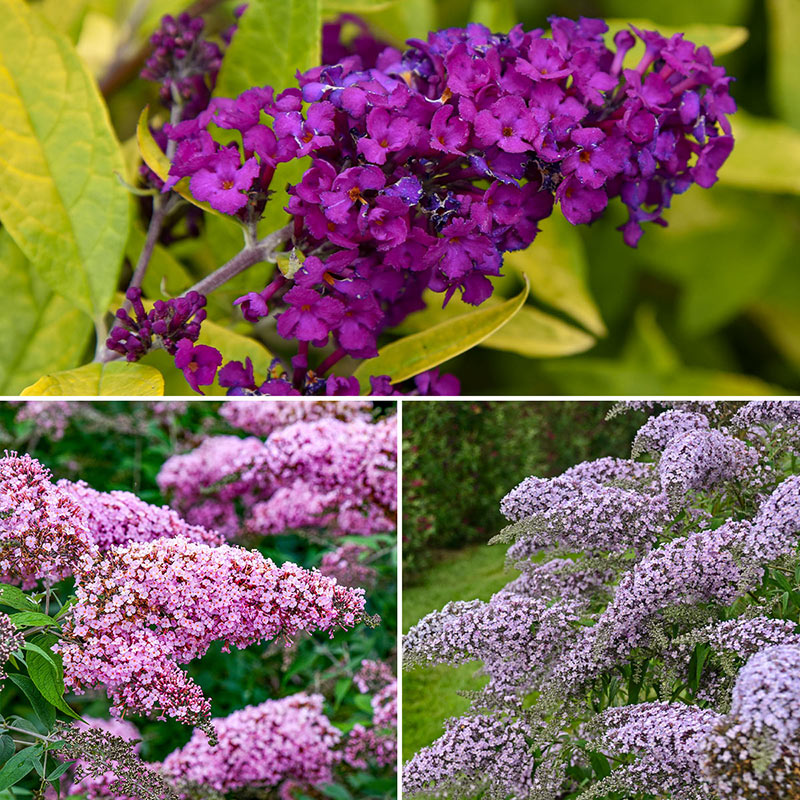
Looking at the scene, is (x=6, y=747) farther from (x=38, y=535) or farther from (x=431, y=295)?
(x=431, y=295)

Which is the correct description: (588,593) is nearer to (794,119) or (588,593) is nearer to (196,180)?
(196,180)

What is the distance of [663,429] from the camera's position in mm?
970

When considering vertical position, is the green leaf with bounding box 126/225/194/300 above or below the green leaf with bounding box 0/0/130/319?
below

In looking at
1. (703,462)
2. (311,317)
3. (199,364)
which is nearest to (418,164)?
(311,317)

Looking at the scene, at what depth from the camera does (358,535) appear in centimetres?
107

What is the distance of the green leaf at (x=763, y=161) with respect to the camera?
1432mm

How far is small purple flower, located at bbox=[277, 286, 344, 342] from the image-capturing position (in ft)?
2.98

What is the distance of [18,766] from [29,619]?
144mm

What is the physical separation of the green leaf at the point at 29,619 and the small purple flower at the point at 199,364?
27cm

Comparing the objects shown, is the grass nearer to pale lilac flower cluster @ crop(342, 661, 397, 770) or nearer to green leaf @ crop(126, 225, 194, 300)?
pale lilac flower cluster @ crop(342, 661, 397, 770)

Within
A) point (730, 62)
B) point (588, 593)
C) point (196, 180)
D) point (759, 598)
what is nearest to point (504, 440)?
point (588, 593)

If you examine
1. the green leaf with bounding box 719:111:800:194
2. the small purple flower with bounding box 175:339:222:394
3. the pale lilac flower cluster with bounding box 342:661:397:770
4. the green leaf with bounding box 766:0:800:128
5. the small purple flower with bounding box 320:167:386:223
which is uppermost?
the small purple flower with bounding box 320:167:386:223

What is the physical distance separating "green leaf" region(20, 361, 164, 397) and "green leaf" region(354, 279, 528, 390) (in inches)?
11.4

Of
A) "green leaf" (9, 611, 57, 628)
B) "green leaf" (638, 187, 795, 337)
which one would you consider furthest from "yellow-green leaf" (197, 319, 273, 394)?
"green leaf" (638, 187, 795, 337)
